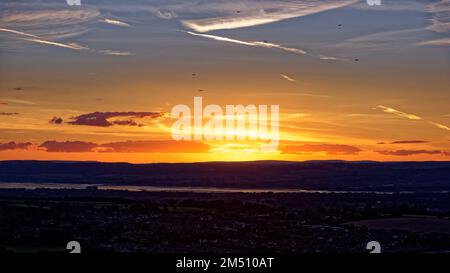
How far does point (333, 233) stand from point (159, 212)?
2078cm

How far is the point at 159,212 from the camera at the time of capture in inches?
2876

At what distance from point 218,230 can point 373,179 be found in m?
147

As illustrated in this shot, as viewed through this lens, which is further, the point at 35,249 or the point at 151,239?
the point at 151,239

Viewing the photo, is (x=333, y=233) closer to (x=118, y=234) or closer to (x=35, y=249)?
(x=118, y=234)

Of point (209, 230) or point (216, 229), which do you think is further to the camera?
point (216, 229)
